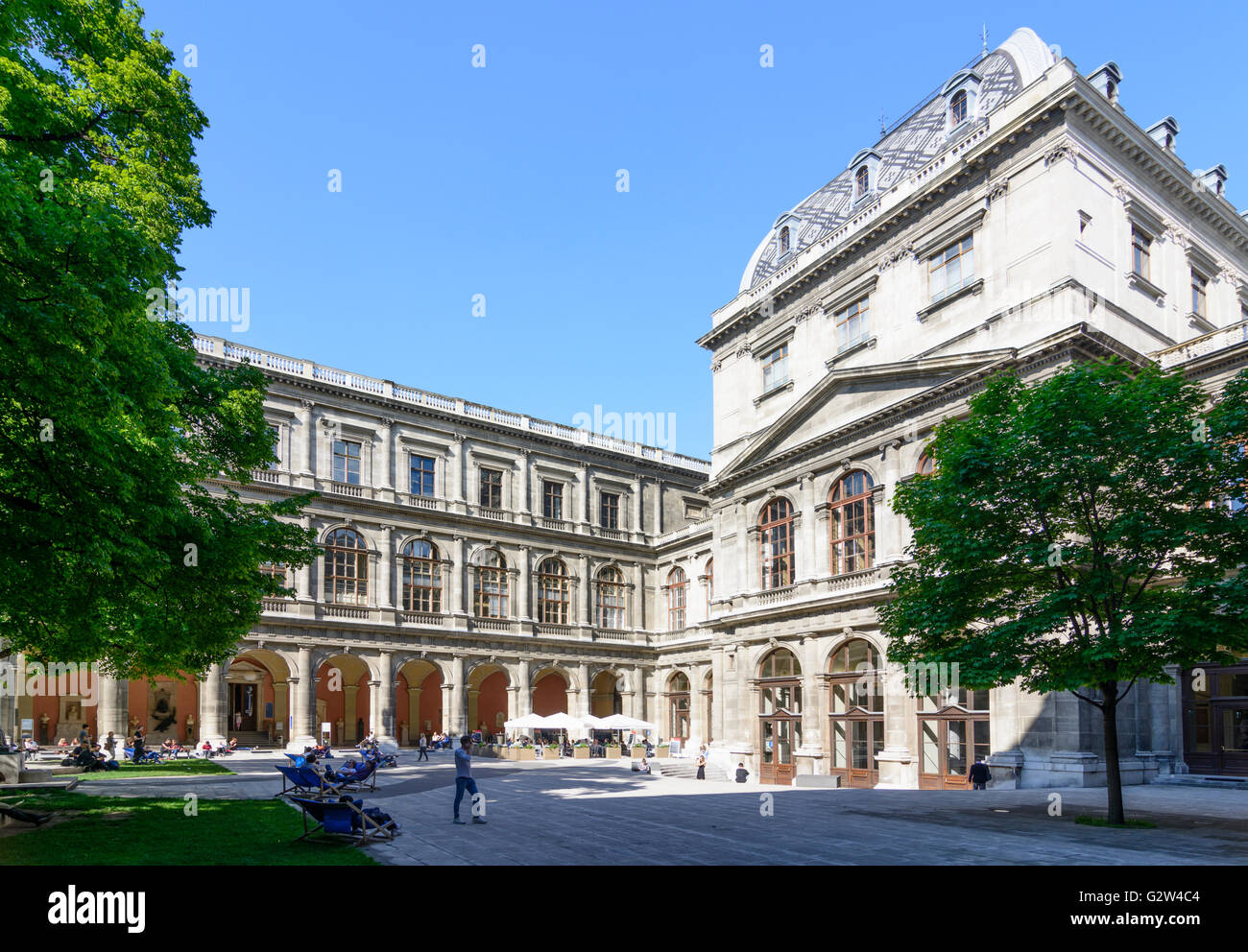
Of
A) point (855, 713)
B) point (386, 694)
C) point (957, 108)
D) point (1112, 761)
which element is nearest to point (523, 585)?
point (386, 694)

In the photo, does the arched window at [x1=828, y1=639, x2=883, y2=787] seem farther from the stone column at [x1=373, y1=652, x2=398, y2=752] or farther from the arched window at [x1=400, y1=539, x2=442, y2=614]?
the arched window at [x1=400, y1=539, x2=442, y2=614]

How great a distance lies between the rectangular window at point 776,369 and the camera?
1567 inches

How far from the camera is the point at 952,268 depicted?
32.2 metres

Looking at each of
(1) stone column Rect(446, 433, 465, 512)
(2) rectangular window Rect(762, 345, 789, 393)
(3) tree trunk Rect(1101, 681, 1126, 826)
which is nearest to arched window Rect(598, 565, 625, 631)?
(1) stone column Rect(446, 433, 465, 512)

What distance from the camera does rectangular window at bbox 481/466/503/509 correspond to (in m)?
52.7

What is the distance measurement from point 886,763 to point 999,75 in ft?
76.7

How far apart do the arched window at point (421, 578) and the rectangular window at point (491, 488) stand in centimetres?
431

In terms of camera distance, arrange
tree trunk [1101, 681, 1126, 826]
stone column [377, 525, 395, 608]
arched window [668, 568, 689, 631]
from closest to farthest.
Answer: tree trunk [1101, 681, 1126, 826]
stone column [377, 525, 395, 608]
arched window [668, 568, 689, 631]

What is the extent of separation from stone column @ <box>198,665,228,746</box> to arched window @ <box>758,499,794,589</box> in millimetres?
24039

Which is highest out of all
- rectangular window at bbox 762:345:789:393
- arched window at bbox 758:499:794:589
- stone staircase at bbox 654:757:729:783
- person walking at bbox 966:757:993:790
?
rectangular window at bbox 762:345:789:393

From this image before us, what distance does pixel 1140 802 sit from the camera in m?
21.7

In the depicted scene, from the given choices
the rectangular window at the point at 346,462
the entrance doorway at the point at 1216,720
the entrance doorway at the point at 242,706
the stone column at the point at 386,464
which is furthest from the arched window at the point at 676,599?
the entrance doorway at the point at 1216,720
